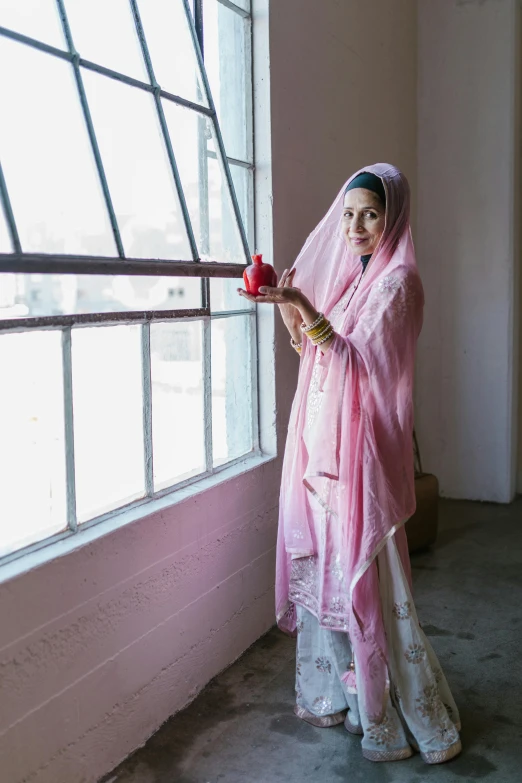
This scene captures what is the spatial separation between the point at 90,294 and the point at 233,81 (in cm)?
120

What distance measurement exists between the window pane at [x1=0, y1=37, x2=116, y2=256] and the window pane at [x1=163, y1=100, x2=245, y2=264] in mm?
488

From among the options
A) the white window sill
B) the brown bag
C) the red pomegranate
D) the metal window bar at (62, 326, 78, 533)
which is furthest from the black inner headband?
the brown bag

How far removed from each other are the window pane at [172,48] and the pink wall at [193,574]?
1.17 feet

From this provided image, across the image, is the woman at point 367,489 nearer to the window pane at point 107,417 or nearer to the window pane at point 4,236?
the window pane at point 107,417

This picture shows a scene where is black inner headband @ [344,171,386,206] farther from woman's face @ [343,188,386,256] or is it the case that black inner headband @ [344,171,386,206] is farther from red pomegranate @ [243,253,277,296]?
red pomegranate @ [243,253,277,296]

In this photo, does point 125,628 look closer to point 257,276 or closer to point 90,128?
point 257,276

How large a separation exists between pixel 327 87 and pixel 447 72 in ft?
5.29

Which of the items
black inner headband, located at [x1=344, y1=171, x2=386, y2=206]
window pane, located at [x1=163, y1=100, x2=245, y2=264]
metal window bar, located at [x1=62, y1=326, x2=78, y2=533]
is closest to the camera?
metal window bar, located at [x1=62, y1=326, x2=78, y2=533]

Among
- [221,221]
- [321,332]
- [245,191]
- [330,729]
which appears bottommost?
[330,729]

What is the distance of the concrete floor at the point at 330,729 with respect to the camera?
206 centimetres

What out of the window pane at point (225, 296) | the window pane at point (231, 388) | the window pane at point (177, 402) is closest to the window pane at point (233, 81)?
the window pane at point (225, 296)

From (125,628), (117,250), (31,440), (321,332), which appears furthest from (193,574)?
(117,250)

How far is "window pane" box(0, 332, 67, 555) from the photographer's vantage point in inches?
70.8

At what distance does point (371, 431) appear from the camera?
6.84 ft
